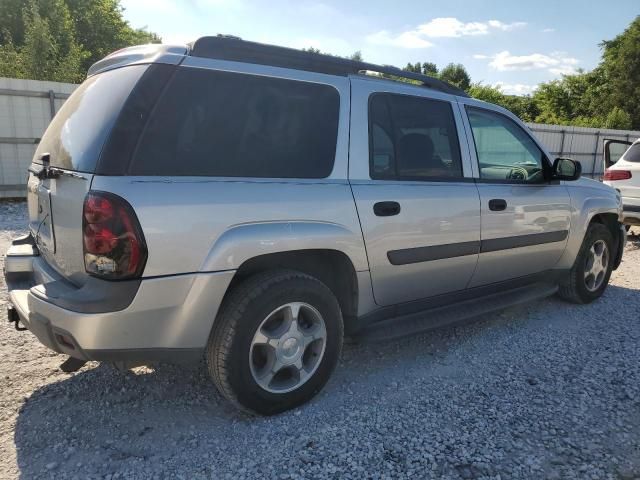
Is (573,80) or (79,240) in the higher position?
(573,80)

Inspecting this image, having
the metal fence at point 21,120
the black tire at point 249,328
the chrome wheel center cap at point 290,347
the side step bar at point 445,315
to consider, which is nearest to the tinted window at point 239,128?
the black tire at point 249,328

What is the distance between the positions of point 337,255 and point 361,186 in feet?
1.41

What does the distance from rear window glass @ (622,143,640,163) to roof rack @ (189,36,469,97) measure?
5.90 meters

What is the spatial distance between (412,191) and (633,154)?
244 inches

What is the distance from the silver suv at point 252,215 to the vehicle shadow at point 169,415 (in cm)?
19

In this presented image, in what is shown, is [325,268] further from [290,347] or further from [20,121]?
[20,121]

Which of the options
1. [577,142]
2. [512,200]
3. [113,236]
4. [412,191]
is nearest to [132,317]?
[113,236]

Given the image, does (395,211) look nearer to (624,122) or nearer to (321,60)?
(321,60)

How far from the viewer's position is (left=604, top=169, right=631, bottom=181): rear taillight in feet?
24.9

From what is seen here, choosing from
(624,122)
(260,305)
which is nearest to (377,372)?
(260,305)

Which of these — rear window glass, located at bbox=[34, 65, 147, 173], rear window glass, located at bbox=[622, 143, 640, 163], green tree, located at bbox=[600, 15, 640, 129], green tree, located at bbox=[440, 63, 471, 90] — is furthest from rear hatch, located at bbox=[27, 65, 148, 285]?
green tree, located at bbox=[440, 63, 471, 90]

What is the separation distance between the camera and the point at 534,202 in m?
4.05

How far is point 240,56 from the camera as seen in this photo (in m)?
2.68

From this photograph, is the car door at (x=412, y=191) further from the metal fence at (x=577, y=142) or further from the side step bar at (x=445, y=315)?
the metal fence at (x=577, y=142)
